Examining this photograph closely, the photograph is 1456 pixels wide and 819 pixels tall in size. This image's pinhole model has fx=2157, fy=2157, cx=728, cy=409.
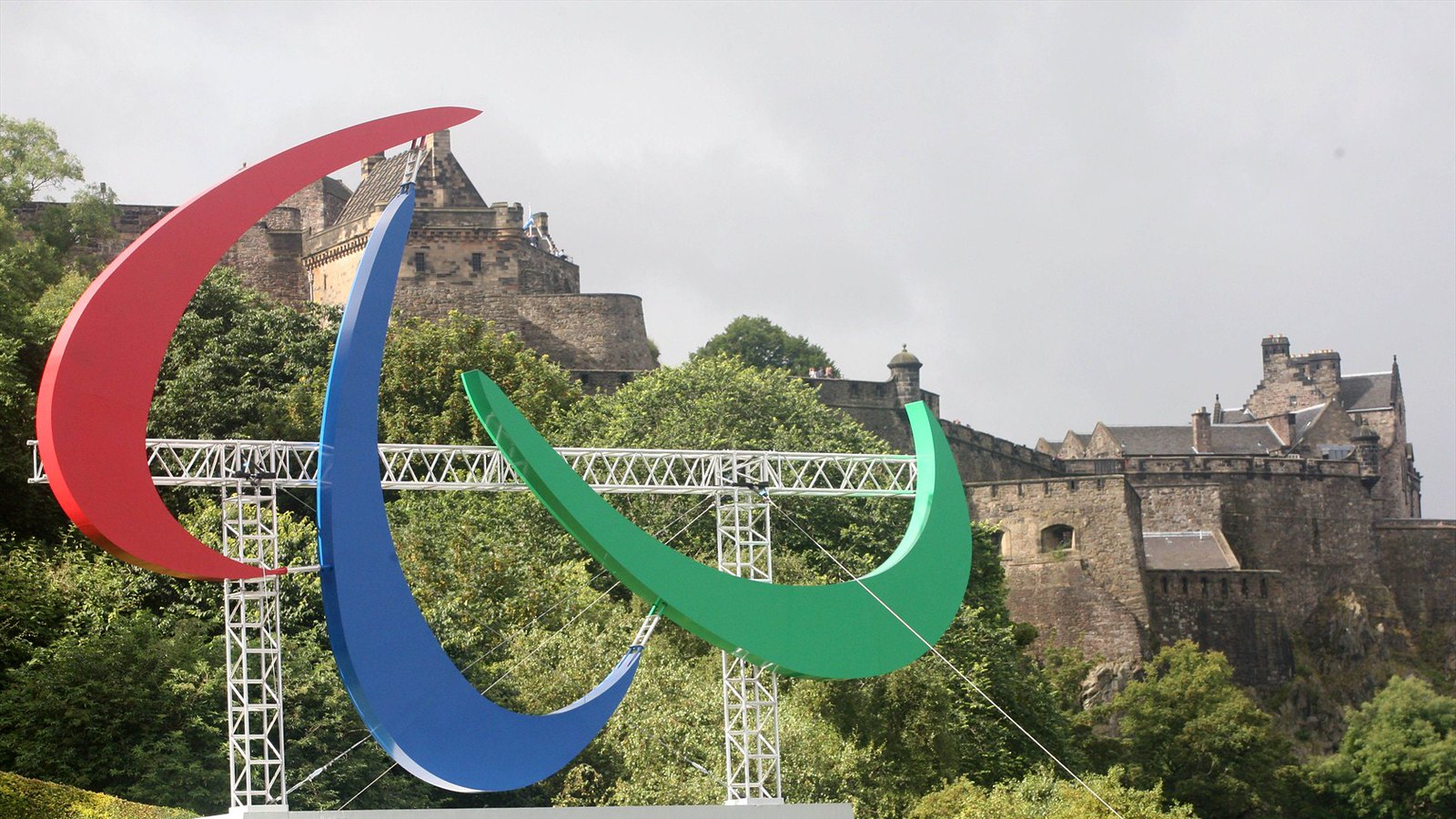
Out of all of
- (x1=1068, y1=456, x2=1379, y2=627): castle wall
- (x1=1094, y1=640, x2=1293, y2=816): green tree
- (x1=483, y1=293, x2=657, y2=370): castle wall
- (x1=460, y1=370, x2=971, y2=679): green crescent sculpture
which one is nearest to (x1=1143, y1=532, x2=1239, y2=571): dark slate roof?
(x1=1068, y1=456, x2=1379, y2=627): castle wall

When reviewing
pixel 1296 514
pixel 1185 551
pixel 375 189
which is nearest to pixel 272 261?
pixel 375 189

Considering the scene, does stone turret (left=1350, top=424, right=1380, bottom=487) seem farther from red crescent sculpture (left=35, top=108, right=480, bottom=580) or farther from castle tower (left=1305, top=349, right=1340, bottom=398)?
red crescent sculpture (left=35, top=108, right=480, bottom=580)

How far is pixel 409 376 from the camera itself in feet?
153

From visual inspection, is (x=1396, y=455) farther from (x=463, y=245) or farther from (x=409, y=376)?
(x=409, y=376)

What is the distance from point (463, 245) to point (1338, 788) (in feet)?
85.5

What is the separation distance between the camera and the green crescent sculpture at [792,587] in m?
20.8

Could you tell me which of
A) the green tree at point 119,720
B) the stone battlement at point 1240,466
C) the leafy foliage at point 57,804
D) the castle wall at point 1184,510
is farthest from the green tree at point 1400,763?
the leafy foliage at point 57,804

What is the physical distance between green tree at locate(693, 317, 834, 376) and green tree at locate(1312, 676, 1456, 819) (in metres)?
25.1

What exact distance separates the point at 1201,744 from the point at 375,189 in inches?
1035

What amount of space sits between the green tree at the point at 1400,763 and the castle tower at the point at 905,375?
47.7 ft

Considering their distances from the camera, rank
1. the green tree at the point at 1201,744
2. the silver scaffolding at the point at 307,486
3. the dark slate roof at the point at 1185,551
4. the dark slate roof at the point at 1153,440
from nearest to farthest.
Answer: the silver scaffolding at the point at 307,486 → the green tree at the point at 1201,744 → the dark slate roof at the point at 1185,551 → the dark slate roof at the point at 1153,440

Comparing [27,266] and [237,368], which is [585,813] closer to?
[237,368]

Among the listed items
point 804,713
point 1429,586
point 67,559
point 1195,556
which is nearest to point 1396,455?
point 1429,586

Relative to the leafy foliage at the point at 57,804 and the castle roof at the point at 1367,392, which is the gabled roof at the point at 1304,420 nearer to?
the castle roof at the point at 1367,392
